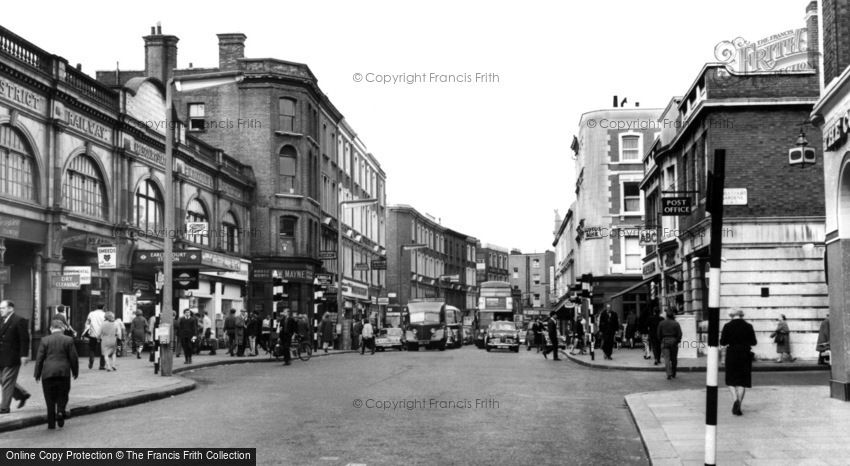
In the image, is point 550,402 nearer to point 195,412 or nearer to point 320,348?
point 195,412

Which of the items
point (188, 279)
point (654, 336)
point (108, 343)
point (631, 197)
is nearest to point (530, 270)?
point (631, 197)

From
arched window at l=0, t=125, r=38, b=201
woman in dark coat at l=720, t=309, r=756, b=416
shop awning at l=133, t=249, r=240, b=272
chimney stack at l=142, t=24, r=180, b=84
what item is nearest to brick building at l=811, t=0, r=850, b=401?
woman in dark coat at l=720, t=309, r=756, b=416

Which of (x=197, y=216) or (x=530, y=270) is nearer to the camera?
(x=197, y=216)

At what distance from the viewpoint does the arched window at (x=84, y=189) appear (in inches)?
1200

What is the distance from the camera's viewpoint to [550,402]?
17391 mm

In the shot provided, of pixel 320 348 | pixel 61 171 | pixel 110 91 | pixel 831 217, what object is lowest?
pixel 320 348

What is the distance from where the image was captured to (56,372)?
1369 centimetres

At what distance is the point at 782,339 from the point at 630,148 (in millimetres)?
32148

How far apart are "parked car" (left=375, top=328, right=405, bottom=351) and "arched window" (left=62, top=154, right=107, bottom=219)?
2087 centimetres

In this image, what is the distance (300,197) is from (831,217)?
126 feet

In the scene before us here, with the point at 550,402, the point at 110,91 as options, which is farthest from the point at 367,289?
the point at 550,402

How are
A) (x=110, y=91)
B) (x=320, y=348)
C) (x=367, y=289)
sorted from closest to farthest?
(x=110, y=91)
(x=320, y=348)
(x=367, y=289)

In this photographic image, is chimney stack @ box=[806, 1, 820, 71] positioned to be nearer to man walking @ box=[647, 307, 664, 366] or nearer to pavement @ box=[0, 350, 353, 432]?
man walking @ box=[647, 307, 664, 366]

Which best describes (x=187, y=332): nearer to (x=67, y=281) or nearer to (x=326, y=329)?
(x=67, y=281)
